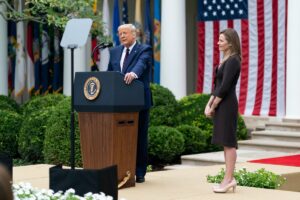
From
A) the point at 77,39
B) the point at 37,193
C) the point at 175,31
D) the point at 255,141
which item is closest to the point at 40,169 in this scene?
the point at 77,39

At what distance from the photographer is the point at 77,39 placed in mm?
8953

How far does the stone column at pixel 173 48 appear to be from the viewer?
62.3 feet

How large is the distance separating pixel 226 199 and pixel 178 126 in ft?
27.4

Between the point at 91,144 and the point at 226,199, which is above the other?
the point at 91,144

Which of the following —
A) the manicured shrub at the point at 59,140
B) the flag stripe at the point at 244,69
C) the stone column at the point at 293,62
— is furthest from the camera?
the flag stripe at the point at 244,69

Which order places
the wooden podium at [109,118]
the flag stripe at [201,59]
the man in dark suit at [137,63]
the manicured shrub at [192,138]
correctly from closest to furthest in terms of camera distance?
the wooden podium at [109,118] → the man in dark suit at [137,63] → the manicured shrub at [192,138] → the flag stripe at [201,59]

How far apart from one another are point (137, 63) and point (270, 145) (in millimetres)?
7230

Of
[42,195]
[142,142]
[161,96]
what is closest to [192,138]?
[161,96]

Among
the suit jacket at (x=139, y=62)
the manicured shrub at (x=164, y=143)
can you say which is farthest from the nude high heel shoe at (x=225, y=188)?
the manicured shrub at (x=164, y=143)

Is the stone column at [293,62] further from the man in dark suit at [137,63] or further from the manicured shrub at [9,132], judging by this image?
the man in dark suit at [137,63]

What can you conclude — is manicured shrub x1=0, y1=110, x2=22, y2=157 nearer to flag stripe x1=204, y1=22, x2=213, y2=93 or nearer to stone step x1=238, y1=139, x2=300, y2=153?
stone step x1=238, y1=139, x2=300, y2=153

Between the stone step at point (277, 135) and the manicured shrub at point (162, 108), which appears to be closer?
the stone step at point (277, 135)

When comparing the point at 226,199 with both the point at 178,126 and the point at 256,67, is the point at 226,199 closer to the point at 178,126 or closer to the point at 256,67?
the point at 178,126

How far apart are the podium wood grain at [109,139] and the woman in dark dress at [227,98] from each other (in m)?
0.98
